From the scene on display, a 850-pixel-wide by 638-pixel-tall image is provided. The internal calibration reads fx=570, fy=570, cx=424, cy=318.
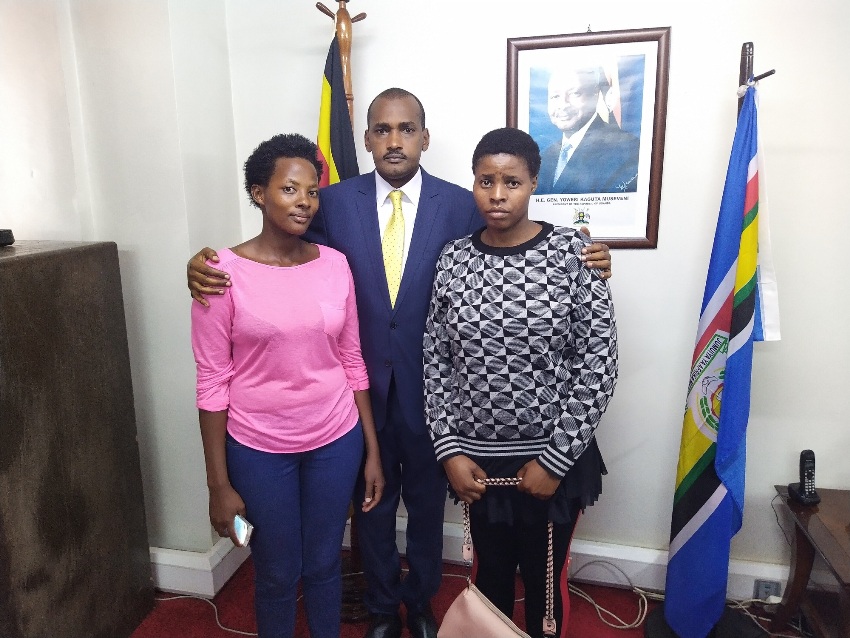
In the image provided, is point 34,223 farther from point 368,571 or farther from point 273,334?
point 368,571

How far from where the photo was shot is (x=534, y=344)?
1352 millimetres

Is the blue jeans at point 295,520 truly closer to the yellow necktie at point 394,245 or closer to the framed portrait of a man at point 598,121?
the yellow necktie at point 394,245

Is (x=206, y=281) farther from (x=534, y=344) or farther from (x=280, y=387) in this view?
(x=534, y=344)

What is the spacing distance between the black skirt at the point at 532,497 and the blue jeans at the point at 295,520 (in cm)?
37

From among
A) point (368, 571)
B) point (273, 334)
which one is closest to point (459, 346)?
point (273, 334)

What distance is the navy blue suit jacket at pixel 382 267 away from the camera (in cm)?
162

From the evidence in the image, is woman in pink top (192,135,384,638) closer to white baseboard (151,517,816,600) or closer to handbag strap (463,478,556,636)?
handbag strap (463,478,556,636)

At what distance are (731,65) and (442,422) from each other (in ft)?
4.88

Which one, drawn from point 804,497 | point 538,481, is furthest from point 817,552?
point 538,481

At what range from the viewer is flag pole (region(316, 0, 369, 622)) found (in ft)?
6.35

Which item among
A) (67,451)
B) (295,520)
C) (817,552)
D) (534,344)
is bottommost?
(817,552)

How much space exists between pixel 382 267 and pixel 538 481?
71 centimetres

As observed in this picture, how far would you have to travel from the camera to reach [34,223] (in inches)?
73.1

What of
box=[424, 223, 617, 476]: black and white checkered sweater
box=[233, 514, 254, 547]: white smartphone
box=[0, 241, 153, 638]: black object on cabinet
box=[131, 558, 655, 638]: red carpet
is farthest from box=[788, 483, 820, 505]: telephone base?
box=[0, 241, 153, 638]: black object on cabinet
